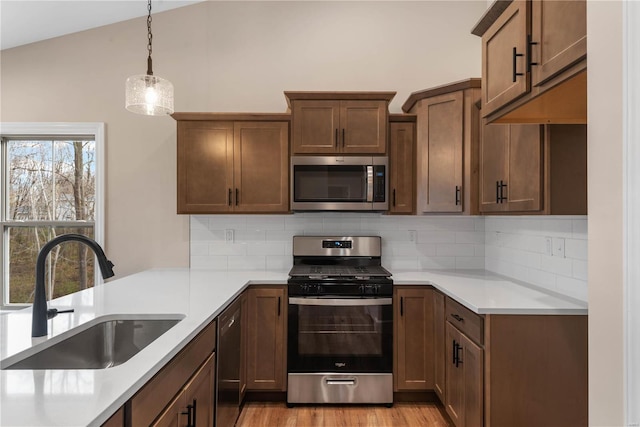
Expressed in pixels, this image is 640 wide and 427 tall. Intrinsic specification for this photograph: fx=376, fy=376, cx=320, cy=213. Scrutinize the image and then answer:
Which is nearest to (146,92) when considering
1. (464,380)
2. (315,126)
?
(315,126)

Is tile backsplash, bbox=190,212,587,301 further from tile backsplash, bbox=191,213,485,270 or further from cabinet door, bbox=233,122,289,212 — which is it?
cabinet door, bbox=233,122,289,212

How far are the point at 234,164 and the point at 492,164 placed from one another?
178cm

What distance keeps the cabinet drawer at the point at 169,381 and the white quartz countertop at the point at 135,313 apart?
0.04 meters

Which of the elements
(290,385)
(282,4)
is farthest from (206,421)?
(282,4)

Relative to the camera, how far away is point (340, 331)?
2.59 meters

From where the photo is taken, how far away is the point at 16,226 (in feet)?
10.4

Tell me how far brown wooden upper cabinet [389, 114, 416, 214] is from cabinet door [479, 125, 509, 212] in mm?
518

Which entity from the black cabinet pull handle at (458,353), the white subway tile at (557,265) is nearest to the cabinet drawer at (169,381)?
the black cabinet pull handle at (458,353)

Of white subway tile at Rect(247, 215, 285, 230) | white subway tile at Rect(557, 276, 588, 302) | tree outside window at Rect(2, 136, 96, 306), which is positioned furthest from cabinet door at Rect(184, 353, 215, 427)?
tree outside window at Rect(2, 136, 96, 306)

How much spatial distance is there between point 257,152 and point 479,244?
197 cm

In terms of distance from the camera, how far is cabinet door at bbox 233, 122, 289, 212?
283 cm

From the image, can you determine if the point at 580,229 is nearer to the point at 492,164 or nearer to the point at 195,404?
the point at 492,164

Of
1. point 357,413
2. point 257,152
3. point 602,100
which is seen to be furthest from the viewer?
point 257,152

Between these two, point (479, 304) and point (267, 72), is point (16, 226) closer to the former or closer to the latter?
point (267, 72)
